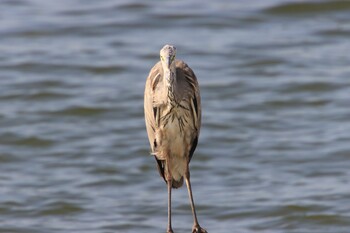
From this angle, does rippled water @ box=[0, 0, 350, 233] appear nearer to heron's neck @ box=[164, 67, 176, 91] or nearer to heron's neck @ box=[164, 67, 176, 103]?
heron's neck @ box=[164, 67, 176, 103]

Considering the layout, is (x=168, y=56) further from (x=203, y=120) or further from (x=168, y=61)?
(x=203, y=120)

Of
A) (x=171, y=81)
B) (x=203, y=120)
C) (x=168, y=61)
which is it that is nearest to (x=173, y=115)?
(x=171, y=81)

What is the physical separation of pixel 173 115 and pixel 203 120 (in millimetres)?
7194

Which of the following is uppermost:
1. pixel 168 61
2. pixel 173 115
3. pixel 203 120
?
pixel 168 61

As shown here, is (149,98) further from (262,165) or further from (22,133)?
(22,133)

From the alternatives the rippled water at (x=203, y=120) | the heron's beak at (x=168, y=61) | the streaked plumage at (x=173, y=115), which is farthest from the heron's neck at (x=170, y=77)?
the rippled water at (x=203, y=120)

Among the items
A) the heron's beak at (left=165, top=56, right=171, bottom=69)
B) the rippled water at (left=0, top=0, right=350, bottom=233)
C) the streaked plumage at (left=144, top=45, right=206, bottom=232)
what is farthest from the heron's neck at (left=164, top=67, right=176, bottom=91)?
the rippled water at (left=0, top=0, right=350, bottom=233)

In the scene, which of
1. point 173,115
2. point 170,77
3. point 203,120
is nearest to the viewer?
point 170,77

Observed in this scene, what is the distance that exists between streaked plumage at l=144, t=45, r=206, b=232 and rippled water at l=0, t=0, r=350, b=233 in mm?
3196

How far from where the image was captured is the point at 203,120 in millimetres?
16141

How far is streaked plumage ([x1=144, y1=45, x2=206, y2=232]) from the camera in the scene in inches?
347

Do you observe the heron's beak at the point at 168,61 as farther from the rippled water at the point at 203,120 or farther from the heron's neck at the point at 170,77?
the rippled water at the point at 203,120

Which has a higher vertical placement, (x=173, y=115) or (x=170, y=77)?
(x=170, y=77)

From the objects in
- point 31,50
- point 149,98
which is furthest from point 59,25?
point 149,98
